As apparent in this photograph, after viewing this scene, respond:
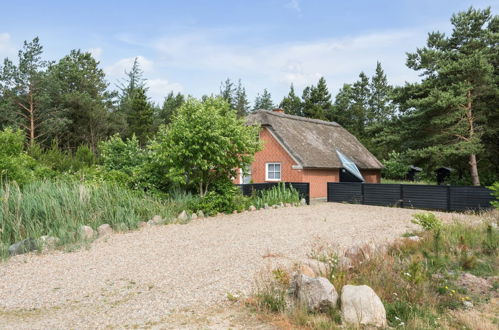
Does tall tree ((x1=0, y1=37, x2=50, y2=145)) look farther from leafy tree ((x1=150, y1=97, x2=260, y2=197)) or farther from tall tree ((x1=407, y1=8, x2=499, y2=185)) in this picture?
tall tree ((x1=407, y1=8, x2=499, y2=185))

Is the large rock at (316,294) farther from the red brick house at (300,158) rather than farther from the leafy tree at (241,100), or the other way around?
the leafy tree at (241,100)

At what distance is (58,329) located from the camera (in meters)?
3.98

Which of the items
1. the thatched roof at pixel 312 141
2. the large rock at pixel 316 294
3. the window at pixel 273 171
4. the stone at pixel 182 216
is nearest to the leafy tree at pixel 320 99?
the thatched roof at pixel 312 141

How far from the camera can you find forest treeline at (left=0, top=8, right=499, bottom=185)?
57.5ft

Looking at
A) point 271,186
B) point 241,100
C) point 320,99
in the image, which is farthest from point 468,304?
point 241,100

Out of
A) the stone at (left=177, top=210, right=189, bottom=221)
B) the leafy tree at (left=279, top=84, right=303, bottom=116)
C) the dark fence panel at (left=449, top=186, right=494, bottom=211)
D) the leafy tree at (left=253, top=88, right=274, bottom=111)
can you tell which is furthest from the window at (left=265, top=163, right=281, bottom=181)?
the leafy tree at (left=253, top=88, right=274, bottom=111)

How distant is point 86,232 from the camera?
27.8 feet

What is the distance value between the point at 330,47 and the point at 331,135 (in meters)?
13.4

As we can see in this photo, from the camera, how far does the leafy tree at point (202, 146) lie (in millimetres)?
11859

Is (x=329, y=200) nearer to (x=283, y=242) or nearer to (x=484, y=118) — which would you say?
(x=484, y=118)

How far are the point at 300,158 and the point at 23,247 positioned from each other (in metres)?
13.8

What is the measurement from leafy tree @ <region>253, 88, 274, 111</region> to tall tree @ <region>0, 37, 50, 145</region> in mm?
34636

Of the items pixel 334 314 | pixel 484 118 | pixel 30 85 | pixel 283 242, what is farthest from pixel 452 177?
pixel 30 85

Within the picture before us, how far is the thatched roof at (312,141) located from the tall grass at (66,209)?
9.94 metres
